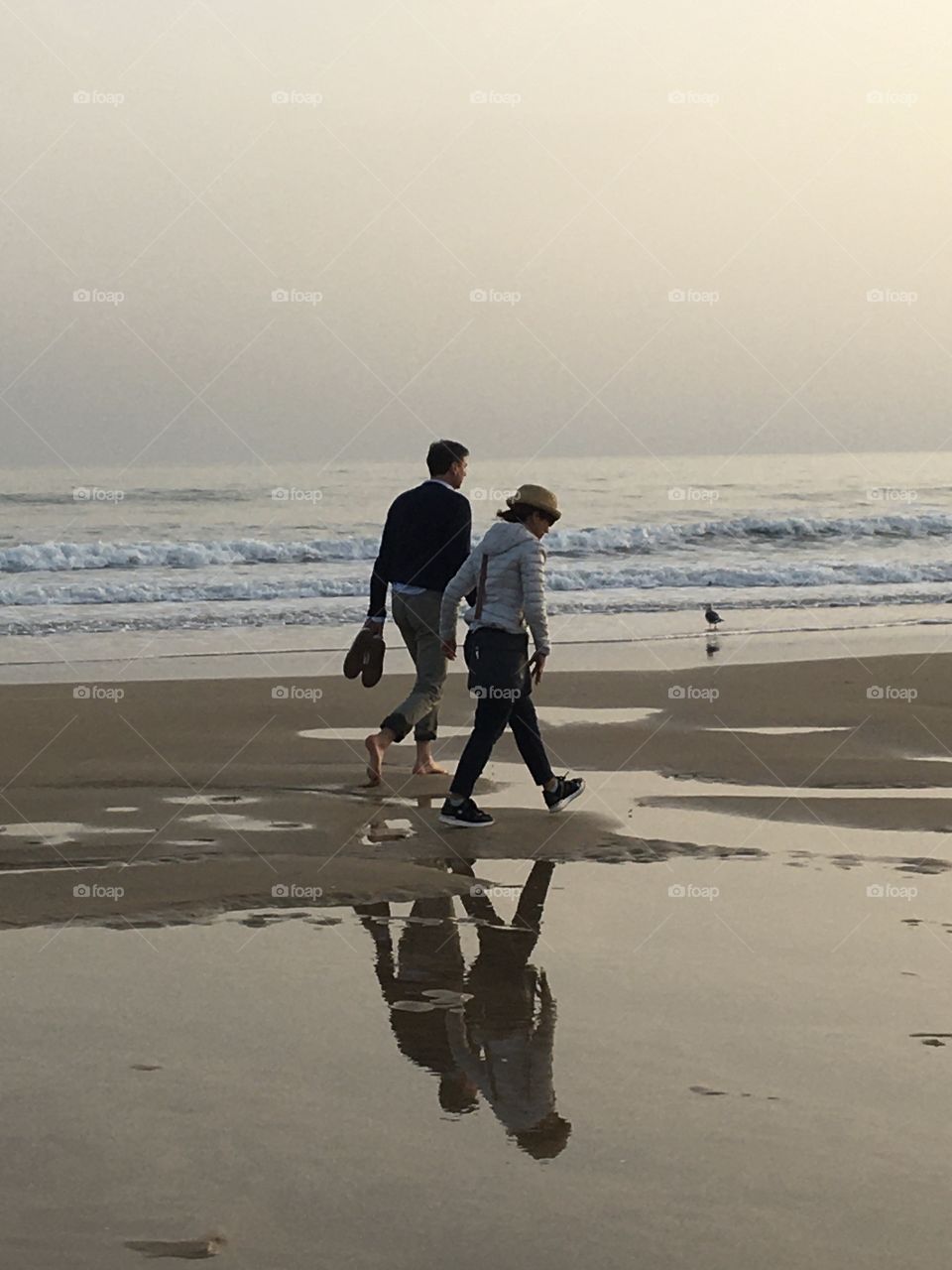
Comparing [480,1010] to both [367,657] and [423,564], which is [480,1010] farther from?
[367,657]

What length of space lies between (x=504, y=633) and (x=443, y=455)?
131cm

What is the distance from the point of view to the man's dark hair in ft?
28.0

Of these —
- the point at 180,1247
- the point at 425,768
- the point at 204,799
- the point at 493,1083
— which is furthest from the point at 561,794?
the point at 180,1247

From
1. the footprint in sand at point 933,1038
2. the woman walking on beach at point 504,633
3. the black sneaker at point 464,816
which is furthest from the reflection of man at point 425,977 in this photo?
the woman walking on beach at point 504,633

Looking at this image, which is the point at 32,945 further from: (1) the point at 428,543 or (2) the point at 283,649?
(2) the point at 283,649

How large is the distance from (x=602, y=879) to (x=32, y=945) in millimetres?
2299

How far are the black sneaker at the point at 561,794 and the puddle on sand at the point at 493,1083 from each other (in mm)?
1768

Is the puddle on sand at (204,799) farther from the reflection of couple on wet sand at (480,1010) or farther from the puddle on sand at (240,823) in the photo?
the reflection of couple on wet sand at (480,1010)

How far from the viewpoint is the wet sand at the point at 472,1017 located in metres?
3.24

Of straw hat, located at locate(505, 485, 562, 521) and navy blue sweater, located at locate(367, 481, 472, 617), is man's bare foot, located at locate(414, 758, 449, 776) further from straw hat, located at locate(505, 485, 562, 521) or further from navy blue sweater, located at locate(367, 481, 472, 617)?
straw hat, located at locate(505, 485, 562, 521)

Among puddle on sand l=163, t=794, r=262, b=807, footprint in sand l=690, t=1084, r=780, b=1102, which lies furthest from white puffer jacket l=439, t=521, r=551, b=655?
footprint in sand l=690, t=1084, r=780, b=1102

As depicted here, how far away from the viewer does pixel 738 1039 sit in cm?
439

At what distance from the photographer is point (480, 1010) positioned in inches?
184

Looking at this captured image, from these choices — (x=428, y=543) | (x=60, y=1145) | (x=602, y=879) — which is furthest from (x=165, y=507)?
(x=60, y=1145)
